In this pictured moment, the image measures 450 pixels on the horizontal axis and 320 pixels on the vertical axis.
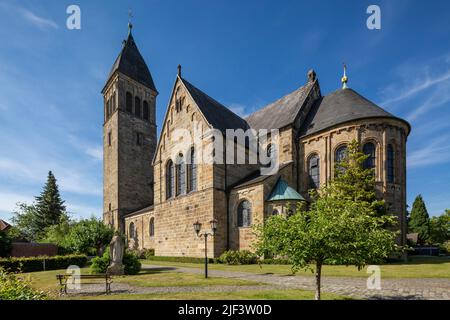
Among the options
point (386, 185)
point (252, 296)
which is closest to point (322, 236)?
point (252, 296)

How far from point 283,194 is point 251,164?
7868 millimetres

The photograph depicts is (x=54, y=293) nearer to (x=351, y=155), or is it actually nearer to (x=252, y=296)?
(x=252, y=296)

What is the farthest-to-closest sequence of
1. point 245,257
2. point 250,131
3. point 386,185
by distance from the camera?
point 250,131 → point 386,185 → point 245,257

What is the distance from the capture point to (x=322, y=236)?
7848mm

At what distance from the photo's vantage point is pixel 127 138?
44.8 meters

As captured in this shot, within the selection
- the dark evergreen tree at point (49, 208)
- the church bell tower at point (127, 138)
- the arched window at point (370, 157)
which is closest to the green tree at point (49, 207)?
the dark evergreen tree at point (49, 208)

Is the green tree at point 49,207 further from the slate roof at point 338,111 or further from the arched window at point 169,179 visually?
the slate roof at point 338,111

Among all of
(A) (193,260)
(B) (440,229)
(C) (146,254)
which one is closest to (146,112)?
(C) (146,254)

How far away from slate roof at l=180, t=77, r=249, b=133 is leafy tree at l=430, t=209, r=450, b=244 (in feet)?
147

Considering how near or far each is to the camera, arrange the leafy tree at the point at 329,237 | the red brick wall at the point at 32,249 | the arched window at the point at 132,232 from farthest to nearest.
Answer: the arched window at the point at 132,232
the red brick wall at the point at 32,249
the leafy tree at the point at 329,237

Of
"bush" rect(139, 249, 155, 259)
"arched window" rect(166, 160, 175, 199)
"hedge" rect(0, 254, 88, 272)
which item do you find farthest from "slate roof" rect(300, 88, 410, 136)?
"hedge" rect(0, 254, 88, 272)

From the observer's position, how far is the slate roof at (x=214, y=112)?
97.6 feet

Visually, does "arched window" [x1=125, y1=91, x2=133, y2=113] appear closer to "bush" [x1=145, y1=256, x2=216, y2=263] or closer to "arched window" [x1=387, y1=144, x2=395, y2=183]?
"bush" [x1=145, y1=256, x2=216, y2=263]
